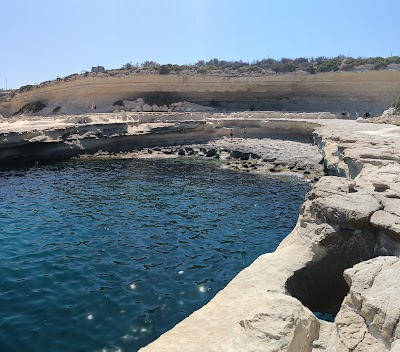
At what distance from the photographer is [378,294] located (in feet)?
11.6

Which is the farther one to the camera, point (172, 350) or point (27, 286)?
point (27, 286)

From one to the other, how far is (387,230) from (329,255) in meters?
1.03

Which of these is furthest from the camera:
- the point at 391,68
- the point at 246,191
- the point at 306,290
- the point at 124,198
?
the point at 391,68

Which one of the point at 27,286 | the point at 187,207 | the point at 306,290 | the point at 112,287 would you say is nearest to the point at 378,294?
the point at 306,290

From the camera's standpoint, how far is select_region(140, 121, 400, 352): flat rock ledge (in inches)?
139

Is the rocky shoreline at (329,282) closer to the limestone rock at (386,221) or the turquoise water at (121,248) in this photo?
Result: the limestone rock at (386,221)

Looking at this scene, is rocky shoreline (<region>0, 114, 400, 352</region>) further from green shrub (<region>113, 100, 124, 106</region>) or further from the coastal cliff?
green shrub (<region>113, 100, 124, 106</region>)

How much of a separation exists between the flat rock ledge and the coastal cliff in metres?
30.4

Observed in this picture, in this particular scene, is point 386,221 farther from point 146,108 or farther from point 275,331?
point 146,108

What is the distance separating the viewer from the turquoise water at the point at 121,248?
691cm

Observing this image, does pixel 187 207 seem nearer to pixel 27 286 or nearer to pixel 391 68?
pixel 27 286

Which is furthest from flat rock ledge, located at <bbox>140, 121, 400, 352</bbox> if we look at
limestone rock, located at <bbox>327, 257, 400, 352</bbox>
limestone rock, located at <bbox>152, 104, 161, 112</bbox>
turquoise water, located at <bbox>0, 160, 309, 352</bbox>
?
limestone rock, located at <bbox>152, 104, 161, 112</bbox>

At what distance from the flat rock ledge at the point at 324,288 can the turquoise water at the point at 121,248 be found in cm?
204

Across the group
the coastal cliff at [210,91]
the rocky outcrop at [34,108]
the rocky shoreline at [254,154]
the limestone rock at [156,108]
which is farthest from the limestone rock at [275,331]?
the rocky outcrop at [34,108]
